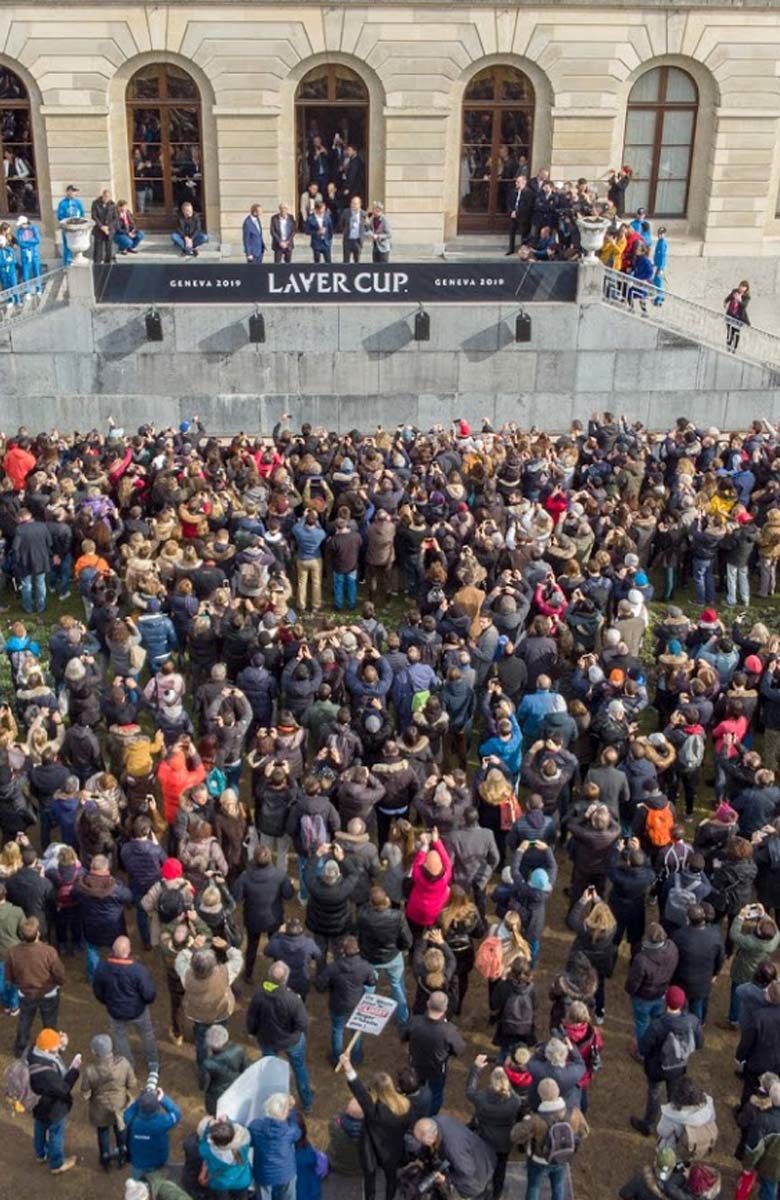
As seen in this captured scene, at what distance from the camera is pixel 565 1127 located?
9.02 meters

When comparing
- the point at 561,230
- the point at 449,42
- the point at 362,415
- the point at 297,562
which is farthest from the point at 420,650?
the point at 449,42

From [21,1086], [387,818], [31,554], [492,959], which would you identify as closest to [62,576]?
[31,554]

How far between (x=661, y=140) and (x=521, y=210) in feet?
15.8

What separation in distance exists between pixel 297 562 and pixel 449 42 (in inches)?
608

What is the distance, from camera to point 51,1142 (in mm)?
9852

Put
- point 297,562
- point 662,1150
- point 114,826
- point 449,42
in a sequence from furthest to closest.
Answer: point 449,42 < point 297,562 < point 114,826 < point 662,1150

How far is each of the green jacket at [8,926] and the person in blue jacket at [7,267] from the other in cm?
1654

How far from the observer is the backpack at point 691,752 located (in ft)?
43.5

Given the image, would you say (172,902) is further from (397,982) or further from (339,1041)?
(397,982)

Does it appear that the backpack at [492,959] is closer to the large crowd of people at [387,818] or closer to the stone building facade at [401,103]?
the large crowd of people at [387,818]

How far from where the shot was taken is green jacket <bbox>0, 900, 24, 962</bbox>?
10.6 metres

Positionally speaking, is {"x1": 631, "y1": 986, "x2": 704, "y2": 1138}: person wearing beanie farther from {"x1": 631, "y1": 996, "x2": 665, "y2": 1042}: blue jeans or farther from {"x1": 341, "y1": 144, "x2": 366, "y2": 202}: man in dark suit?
{"x1": 341, "y1": 144, "x2": 366, "y2": 202}: man in dark suit

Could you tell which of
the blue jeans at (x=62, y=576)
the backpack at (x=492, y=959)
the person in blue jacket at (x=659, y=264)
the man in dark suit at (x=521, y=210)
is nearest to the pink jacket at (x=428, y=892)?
the backpack at (x=492, y=959)

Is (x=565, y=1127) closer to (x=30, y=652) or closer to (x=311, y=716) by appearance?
(x=311, y=716)
